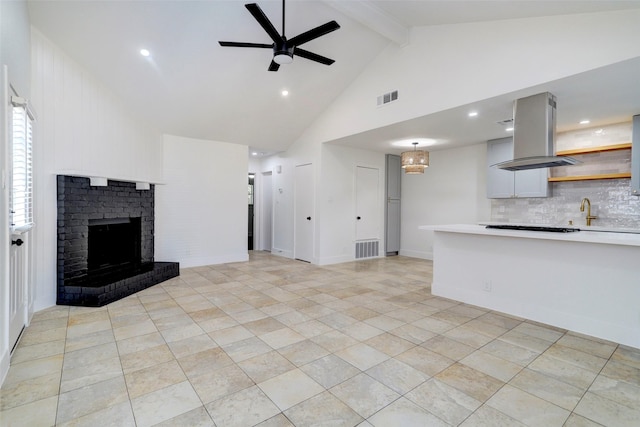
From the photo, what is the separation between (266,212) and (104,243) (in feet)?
13.7

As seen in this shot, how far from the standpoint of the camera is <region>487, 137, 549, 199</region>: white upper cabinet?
511cm

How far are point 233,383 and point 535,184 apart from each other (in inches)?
219

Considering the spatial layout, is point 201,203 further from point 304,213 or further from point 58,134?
point 58,134

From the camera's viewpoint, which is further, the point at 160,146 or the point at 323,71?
the point at 160,146

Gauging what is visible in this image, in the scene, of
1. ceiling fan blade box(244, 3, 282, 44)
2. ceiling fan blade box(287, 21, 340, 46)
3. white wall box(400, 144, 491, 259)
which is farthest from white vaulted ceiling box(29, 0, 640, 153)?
white wall box(400, 144, 491, 259)

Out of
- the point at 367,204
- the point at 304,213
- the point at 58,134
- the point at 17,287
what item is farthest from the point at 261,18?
the point at 367,204

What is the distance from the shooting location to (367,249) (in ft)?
23.5

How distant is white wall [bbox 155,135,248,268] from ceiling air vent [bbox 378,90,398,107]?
10.6 ft

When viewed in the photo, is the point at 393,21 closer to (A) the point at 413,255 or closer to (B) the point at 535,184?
(B) the point at 535,184

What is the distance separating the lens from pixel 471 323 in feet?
10.6

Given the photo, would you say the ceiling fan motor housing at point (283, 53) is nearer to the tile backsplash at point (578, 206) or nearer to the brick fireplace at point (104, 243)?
the brick fireplace at point (104, 243)

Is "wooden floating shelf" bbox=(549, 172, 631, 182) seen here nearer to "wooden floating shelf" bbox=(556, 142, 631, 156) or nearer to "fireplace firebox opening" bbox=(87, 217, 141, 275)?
"wooden floating shelf" bbox=(556, 142, 631, 156)

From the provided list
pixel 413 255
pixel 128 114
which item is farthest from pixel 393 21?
pixel 413 255

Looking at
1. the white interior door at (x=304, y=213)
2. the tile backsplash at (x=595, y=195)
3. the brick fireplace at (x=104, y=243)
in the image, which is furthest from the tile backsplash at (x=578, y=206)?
the brick fireplace at (x=104, y=243)
